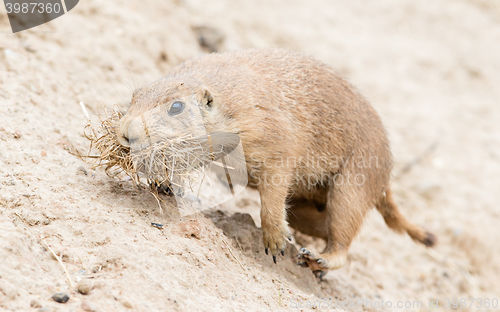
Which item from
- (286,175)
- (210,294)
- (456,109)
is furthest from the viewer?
(456,109)

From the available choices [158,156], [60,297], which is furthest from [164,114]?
[60,297]

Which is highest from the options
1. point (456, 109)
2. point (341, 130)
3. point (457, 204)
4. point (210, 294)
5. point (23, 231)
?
point (23, 231)

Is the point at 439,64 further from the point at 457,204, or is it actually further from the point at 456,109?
the point at 457,204

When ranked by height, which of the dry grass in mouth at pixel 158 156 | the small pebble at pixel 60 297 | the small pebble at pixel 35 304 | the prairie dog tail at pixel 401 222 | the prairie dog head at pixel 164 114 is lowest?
the prairie dog tail at pixel 401 222

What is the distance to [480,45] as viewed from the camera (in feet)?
36.0

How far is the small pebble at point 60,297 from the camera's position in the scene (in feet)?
8.42

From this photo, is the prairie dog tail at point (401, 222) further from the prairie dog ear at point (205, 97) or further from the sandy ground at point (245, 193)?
the prairie dog ear at point (205, 97)

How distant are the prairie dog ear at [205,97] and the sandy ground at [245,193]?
3.11 feet

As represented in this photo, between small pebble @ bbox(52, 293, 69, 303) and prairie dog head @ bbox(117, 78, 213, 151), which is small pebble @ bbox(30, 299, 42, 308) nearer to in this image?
small pebble @ bbox(52, 293, 69, 303)

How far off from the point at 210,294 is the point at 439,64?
8.92m

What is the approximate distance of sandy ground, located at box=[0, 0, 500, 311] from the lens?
2988 millimetres

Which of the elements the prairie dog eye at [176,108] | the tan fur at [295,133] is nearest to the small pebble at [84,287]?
the tan fur at [295,133]

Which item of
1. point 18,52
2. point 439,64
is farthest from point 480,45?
point 18,52

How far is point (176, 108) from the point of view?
3.57 metres
